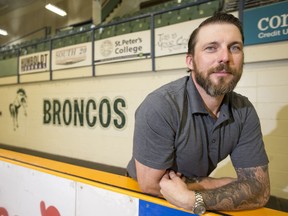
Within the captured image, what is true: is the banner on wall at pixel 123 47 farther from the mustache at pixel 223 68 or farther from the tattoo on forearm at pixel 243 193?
the tattoo on forearm at pixel 243 193

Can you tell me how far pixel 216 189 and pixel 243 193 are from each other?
4.5 inches

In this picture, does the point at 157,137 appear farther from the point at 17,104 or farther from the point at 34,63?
the point at 17,104

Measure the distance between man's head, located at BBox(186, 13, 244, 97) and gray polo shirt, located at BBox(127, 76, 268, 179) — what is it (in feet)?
0.31

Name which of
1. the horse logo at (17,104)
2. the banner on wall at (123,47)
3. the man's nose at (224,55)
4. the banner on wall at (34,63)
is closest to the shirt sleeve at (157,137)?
the man's nose at (224,55)

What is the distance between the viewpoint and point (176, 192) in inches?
39.8

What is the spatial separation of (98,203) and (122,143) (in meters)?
2.88

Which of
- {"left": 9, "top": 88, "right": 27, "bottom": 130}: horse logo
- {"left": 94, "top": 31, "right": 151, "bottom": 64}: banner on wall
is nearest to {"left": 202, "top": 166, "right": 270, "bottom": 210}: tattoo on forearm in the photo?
{"left": 94, "top": 31, "right": 151, "bottom": 64}: banner on wall

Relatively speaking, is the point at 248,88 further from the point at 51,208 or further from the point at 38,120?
the point at 38,120

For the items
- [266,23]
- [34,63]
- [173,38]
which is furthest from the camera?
[34,63]

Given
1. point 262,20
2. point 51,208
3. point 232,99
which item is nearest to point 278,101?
point 262,20

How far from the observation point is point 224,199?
3.34 ft

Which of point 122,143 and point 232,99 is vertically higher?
point 232,99

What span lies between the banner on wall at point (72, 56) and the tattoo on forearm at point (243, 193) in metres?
3.93

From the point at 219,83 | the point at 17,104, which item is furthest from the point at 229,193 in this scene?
the point at 17,104
